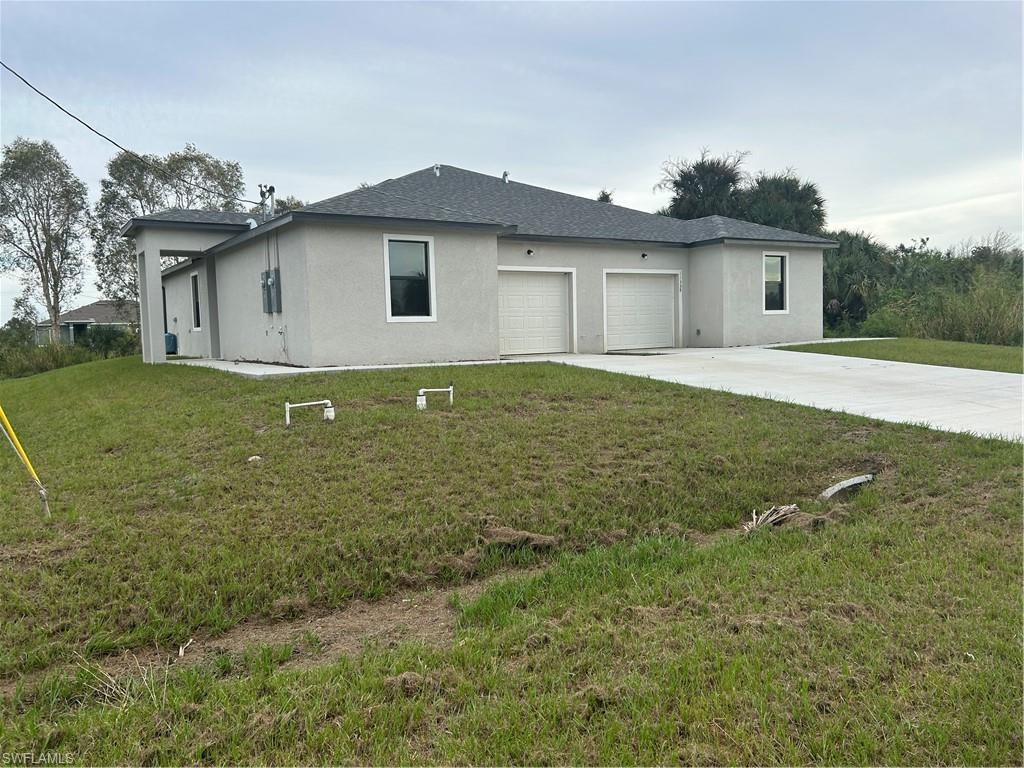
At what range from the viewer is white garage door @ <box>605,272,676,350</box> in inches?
677

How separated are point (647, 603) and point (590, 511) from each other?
1605 mm

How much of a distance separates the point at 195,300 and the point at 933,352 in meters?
19.6

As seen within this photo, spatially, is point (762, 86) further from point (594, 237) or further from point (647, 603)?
point (647, 603)

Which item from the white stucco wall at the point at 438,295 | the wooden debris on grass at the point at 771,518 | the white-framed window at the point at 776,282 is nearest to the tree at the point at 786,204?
the white stucco wall at the point at 438,295

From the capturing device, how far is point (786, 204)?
30734 mm

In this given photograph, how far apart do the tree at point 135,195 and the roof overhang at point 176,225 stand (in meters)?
18.2

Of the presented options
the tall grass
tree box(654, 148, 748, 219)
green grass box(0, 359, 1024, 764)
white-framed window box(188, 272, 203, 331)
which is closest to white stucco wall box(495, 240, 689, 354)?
green grass box(0, 359, 1024, 764)

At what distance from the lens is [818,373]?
1161 centimetres

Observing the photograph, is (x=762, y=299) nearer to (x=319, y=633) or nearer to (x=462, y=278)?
(x=462, y=278)

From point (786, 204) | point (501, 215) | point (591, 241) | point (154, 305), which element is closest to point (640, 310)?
point (591, 241)

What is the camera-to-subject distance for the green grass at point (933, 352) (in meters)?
12.6

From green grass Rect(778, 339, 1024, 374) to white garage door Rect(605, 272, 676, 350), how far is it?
322cm

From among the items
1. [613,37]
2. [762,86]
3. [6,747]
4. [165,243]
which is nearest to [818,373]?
[762,86]

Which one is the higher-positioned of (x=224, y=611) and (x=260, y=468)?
(x=260, y=468)
